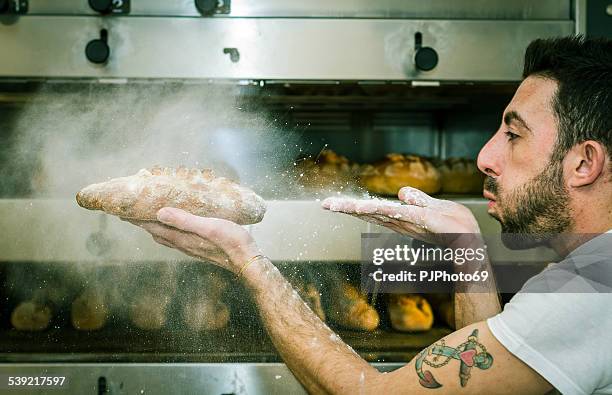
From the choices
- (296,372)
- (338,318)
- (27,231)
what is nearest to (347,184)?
(338,318)

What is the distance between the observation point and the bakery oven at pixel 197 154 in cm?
127

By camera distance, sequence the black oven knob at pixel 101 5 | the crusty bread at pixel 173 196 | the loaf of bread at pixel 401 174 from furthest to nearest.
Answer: the loaf of bread at pixel 401 174 → the black oven knob at pixel 101 5 → the crusty bread at pixel 173 196

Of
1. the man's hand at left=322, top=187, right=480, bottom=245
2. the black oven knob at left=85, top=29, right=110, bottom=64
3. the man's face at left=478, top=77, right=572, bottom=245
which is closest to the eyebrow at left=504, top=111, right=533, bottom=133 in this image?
the man's face at left=478, top=77, right=572, bottom=245

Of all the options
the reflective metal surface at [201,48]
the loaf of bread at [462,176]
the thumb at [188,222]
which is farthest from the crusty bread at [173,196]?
the loaf of bread at [462,176]

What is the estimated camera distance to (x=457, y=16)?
1.51 m

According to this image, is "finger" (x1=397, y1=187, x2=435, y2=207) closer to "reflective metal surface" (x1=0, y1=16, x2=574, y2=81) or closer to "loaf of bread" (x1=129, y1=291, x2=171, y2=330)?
"reflective metal surface" (x1=0, y1=16, x2=574, y2=81)

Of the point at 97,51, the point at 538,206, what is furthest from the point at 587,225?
the point at 97,51

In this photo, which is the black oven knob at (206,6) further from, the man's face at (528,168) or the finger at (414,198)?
the man's face at (528,168)

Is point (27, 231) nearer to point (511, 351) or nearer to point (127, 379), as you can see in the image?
point (127, 379)

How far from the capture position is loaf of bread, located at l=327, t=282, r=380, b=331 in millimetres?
1257

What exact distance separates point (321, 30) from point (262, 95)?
0.76ft

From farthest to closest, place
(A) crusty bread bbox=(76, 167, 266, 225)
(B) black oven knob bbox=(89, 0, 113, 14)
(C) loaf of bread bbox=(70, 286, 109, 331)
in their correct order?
(B) black oven knob bbox=(89, 0, 113, 14) → (C) loaf of bread bbox=(70, 286, 109, 331) → (A) crusty bread bbox=(76, 167, 266, 225)

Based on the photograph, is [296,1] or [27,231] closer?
[27,231]

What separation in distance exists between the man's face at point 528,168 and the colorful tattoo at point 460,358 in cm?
28
